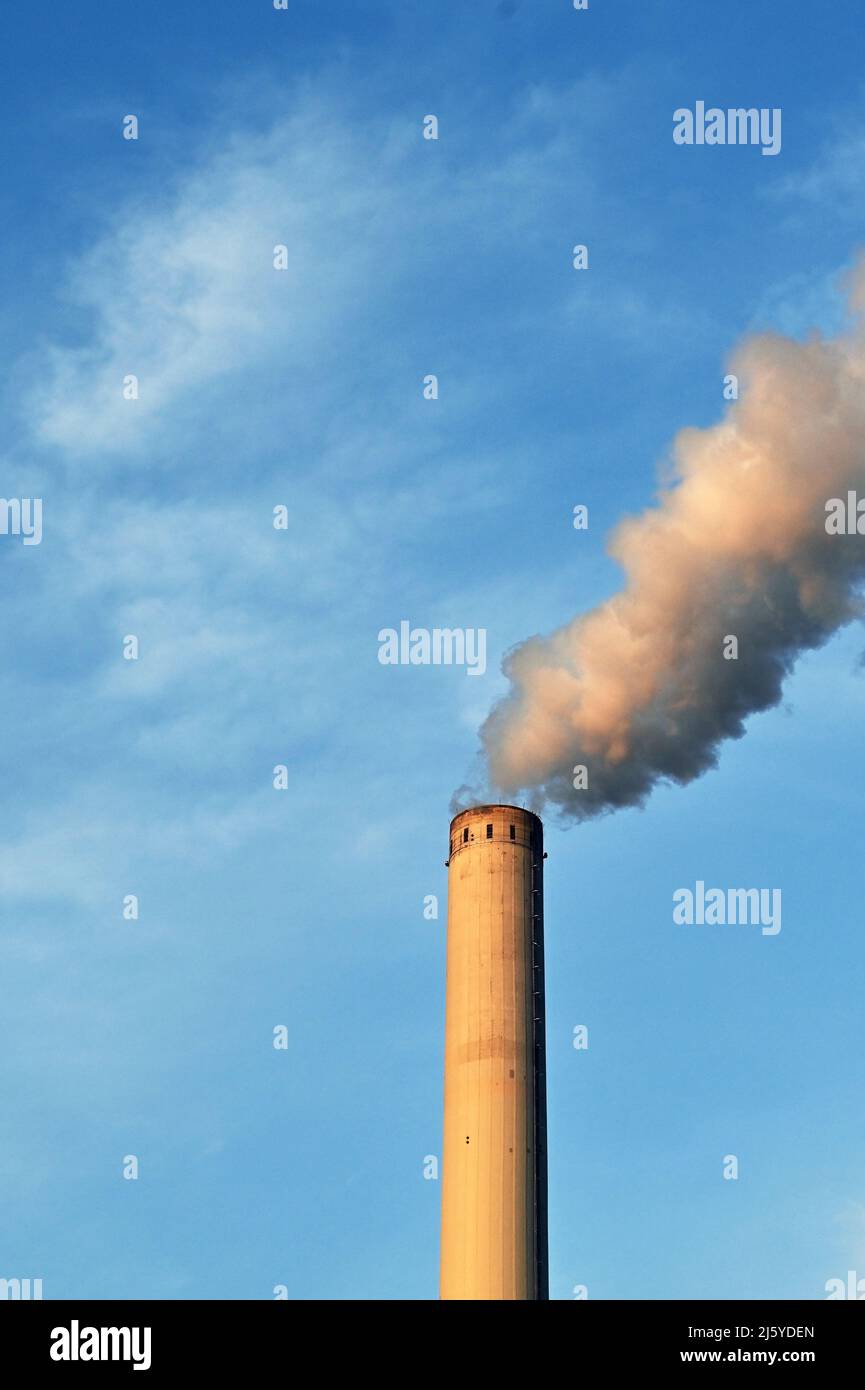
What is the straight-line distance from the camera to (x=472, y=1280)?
2352 inches

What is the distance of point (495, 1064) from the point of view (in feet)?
204

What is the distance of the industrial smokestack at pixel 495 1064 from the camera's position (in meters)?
60.3

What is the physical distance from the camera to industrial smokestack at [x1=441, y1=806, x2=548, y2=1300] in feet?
198

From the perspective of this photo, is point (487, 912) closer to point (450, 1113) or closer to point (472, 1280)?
point (450, 1113)
